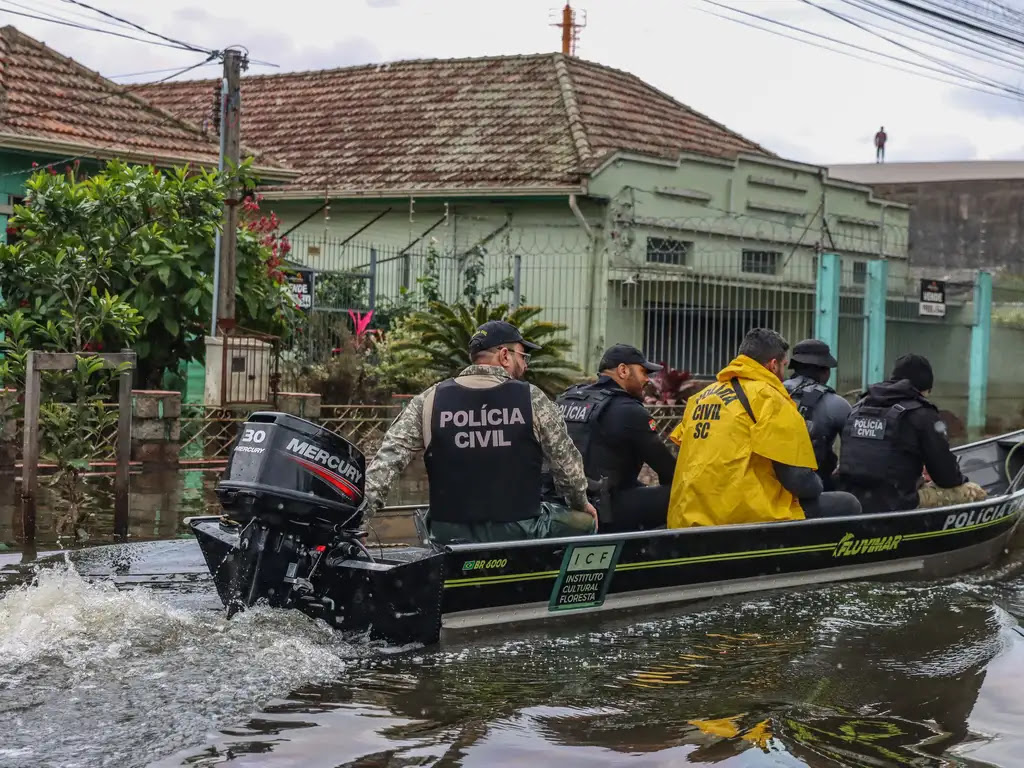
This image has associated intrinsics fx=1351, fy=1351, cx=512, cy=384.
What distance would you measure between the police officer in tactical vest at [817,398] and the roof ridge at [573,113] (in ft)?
34.6

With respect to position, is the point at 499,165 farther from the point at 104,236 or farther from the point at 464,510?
the point at 464,510

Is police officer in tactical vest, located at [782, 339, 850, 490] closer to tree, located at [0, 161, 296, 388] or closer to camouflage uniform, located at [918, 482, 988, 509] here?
camouflage uniform, located at [918, 482, 988, 509]

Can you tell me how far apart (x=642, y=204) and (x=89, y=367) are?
1209 cm

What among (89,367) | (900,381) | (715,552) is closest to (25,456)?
(89,367)

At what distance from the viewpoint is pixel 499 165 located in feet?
70.0

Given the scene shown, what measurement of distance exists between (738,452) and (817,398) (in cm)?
199

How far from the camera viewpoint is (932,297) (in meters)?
20.4

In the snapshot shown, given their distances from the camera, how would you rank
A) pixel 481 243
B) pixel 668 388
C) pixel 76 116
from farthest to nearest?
pixel 481 243
pixel 76 116
pixel 668 388

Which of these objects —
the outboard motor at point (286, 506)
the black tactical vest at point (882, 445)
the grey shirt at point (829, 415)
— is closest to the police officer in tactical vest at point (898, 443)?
the black tactical vest at point (882, 445)

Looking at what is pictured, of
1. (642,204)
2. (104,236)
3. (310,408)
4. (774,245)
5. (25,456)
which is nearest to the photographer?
(25,456)

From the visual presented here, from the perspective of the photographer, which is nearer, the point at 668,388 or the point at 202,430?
the point at 202,430

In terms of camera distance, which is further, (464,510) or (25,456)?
(25,456)

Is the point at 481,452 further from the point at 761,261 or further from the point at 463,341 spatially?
the point at 761,261

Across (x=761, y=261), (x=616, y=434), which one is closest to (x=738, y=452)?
(x=616, y=434)
